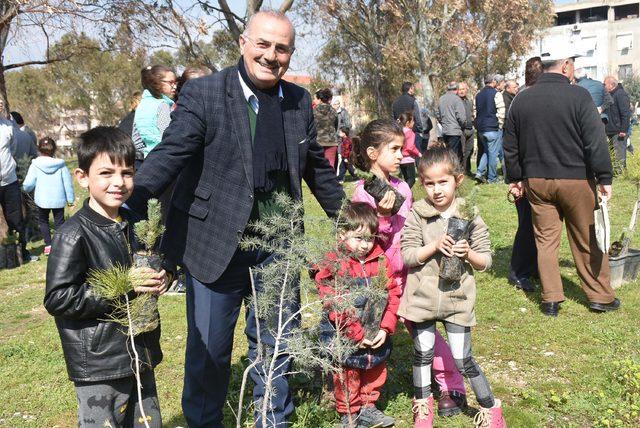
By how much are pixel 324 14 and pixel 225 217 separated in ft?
64.8

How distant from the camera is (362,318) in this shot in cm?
299

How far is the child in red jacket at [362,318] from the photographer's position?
2781 millimetres

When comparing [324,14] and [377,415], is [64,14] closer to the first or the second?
[377,415]

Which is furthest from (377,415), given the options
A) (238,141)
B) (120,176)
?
(120,176)

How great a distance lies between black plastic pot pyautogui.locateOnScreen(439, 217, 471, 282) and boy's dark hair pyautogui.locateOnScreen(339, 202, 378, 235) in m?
0.41

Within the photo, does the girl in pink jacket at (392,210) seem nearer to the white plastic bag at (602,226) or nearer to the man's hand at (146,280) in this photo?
the man's hand at (146,280)

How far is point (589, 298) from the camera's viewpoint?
4.93 meters

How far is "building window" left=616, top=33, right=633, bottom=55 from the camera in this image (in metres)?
55.6

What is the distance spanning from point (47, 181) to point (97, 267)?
6.33 m

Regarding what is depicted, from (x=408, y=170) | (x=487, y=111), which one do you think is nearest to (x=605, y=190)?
(x=408, y=170)

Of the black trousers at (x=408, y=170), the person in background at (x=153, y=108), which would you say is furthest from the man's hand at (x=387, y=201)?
the black trousers at (x=408, y=170)

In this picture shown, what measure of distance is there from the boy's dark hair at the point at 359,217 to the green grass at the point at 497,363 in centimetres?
38

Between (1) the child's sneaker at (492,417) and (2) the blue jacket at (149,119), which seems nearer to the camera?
(1) the child's sneaker at (492,417)

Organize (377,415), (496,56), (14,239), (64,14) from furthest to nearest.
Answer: (496,56), (64,14), (14,239), (377,415)
